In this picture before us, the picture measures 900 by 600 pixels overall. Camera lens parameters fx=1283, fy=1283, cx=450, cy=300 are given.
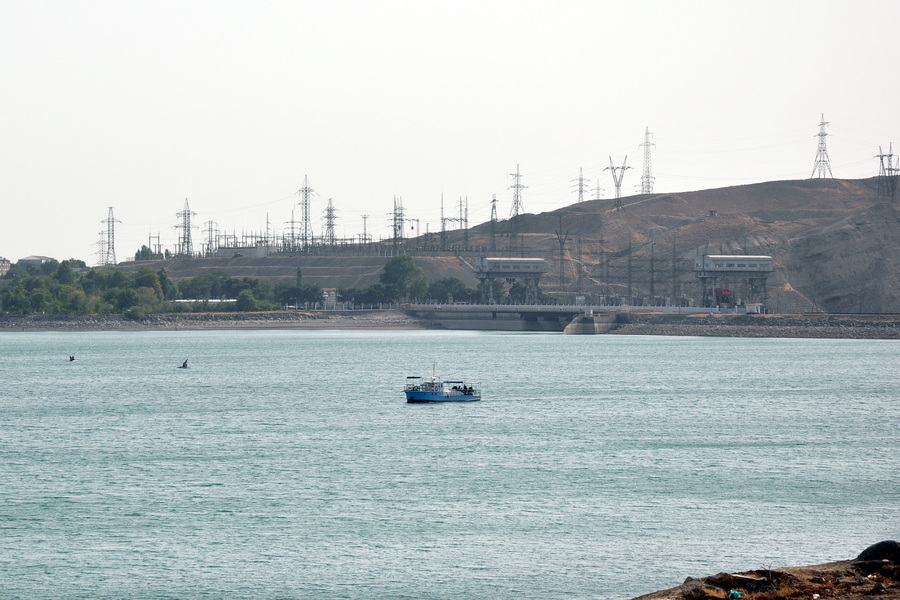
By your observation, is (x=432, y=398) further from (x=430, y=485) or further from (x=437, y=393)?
(x=430, y=485)

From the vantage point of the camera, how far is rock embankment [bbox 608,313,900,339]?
17850 cm

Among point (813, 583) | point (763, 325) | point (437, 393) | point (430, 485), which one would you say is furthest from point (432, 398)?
point (763, 325)

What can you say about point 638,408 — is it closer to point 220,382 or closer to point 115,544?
point 220,382

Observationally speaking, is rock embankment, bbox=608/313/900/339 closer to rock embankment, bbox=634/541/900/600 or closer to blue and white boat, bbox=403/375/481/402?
blue and white boat, bbox=403/375/481/402

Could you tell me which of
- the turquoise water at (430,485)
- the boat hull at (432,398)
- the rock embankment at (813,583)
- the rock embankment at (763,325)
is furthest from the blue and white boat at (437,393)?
the rock embankment at (763,325)

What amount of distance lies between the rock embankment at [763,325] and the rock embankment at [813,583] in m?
152

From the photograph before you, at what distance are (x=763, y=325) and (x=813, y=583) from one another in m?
163

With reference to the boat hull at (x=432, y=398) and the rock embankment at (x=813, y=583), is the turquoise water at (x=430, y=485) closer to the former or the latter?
the boat hull at (x=432, y=398)

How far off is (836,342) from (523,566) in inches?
5927

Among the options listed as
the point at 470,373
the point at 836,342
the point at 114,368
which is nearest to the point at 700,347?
the point at 836,342

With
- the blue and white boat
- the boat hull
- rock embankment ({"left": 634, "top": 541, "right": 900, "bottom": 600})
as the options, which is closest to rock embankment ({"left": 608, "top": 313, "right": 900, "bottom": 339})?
the blue and white boat

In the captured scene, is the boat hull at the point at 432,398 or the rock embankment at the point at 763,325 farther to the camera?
the rock embankment at the point at 763,325

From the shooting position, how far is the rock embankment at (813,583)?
28406 mm

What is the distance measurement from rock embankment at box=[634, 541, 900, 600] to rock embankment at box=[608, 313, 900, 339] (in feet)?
500
